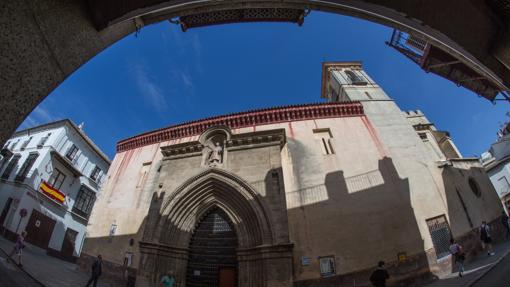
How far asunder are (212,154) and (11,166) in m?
19.3

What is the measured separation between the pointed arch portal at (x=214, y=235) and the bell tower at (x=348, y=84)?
10.6 meters

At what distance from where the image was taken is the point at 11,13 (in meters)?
1.34

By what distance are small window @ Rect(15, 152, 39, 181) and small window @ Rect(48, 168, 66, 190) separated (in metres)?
1.56

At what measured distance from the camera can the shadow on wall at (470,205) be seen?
9117 millimetres

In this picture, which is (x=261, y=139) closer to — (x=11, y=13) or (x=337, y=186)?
(x=337, y=186)

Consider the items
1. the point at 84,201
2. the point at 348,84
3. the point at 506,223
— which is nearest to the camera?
the point at 506,223

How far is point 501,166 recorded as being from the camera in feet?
72.7

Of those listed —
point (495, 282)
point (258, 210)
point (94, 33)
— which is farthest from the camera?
point (258, 210)

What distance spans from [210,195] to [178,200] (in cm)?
139

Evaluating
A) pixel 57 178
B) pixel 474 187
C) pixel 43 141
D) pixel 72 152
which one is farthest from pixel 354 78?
pixel 43 141

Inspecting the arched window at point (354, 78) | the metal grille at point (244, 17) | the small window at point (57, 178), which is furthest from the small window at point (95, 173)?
the arched window at point (354, 78)

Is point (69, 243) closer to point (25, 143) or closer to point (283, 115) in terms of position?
point (25, 143)

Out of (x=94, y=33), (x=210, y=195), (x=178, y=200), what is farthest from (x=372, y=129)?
(x=94, y=33)

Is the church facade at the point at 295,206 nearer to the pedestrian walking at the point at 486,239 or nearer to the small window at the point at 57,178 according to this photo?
the pedestrian walking at the point at 486,239
